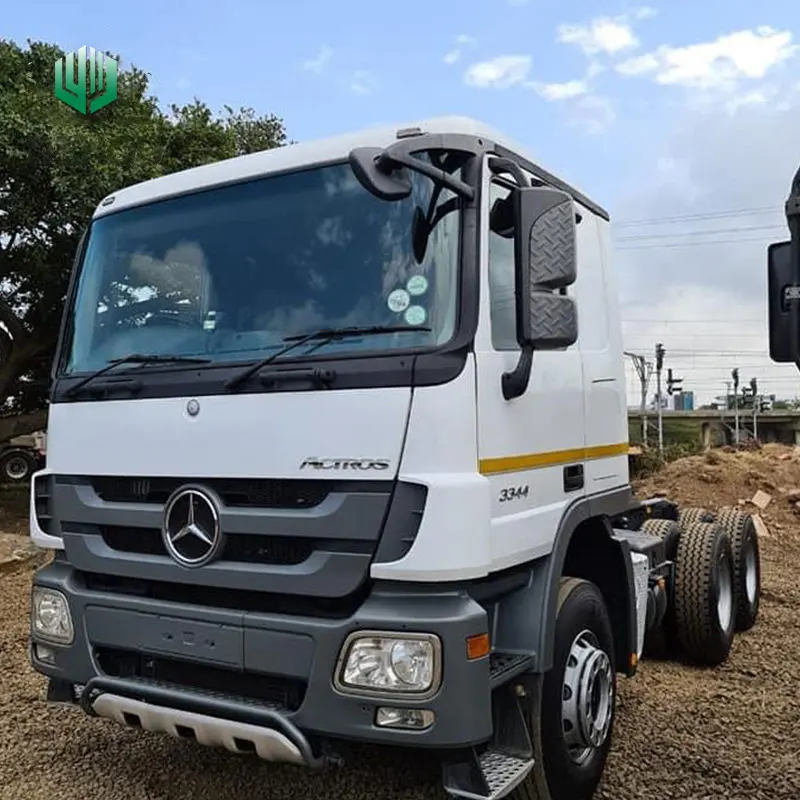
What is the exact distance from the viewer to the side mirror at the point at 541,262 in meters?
2.97

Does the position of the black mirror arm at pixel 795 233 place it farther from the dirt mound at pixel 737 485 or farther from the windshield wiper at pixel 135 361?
the dirt mound at pixel 737 485

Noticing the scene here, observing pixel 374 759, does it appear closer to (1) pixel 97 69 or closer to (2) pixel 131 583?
(2) pixel 131 583

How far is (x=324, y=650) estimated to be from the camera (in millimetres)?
2799

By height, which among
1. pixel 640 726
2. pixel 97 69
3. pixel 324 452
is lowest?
pixel 640 726

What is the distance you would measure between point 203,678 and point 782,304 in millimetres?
2438

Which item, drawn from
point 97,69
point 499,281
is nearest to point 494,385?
point 499,281

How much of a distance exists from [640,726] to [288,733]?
242cm

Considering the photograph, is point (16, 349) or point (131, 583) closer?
point (131, 583)

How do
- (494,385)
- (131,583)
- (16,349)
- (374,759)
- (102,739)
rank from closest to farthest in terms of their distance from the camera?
(494,385) < (131,583) < (374,759) < (102,739) < (16,349)

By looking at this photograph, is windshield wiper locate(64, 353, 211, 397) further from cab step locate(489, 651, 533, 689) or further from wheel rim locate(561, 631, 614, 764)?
wheel rim locate(561, 631, 614, 764)

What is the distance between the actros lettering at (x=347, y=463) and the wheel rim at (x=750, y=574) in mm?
4612

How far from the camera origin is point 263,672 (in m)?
2.90

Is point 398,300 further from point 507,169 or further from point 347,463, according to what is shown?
point 507,169

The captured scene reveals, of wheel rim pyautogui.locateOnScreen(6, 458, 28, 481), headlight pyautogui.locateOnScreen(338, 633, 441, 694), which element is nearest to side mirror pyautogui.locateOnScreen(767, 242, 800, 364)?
headlight pyautogui.locateOnScreen(338, 633, 441, 694)
